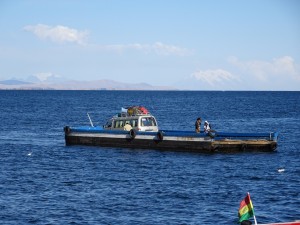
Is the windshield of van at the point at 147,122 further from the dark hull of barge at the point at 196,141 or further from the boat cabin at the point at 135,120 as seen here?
the dark hull of barge at the point at 196,141

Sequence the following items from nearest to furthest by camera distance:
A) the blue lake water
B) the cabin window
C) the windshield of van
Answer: the blue lake water < the windshield of van < the cabin window

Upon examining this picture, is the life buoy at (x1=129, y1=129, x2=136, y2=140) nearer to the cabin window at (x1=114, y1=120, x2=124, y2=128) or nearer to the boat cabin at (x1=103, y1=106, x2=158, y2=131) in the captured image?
the boat cabin at (x1=103, y1=106, x2=158, y2=131)

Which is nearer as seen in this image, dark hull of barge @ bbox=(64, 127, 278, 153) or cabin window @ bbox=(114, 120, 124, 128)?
dark hull of barge @ bbox=(64, 127, 278, 153)

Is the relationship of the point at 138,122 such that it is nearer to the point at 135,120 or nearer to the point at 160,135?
the point at 135,120

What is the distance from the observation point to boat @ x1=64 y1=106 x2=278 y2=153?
144 feet

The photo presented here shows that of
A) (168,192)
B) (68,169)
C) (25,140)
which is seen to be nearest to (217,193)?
(168,192)

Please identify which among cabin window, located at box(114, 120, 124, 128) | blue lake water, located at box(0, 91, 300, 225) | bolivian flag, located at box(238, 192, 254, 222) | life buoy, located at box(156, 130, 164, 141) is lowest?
blue lake water, located at box(0, 91, 300, 225)

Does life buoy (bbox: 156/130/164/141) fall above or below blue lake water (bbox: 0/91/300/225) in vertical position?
above

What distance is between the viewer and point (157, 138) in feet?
149

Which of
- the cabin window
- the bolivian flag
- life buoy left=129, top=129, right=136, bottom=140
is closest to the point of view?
the bolivian flag

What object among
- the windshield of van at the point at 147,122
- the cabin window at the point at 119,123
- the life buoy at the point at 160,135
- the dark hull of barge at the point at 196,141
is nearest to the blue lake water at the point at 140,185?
the dark hull of barge at the point at 196,141

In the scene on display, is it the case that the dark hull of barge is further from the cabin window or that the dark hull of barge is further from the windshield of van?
the windshield of van

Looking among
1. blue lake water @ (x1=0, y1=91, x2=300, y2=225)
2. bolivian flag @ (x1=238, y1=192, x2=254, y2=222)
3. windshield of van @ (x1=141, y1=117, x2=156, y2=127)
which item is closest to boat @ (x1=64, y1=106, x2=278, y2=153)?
windshield of van @ (x1=141, y1=117, x2=156, y2=127)

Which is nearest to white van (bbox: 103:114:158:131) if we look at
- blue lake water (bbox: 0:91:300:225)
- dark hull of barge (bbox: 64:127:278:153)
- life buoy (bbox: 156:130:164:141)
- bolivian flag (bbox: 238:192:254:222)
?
dark hull of barge (bbox: 64:127:278:153)
